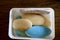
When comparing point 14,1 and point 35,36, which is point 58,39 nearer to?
point 35,36

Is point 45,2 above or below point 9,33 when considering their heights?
above

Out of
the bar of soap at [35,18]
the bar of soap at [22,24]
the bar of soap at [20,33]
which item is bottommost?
the bar of soap at [20,33]

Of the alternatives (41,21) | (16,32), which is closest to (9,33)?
(16,32)

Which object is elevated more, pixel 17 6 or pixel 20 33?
pixel 17 6

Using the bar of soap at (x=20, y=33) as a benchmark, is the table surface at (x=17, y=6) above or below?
above
